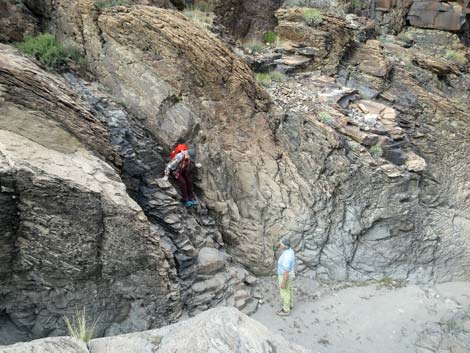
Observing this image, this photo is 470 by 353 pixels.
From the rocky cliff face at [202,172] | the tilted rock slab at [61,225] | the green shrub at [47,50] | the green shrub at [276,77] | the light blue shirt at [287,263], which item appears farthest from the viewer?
the green shrub at [276,77]

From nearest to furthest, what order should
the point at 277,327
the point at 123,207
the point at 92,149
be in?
the point at 123,207 < the point at 92,149 < the point at 277,327

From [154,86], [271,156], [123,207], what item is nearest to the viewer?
[123,207]

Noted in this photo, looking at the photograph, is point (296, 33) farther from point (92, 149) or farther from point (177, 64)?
point (92, 149)

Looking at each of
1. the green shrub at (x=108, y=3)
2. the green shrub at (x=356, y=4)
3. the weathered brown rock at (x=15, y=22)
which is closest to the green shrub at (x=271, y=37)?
the green shrub at (x=356, y=4)

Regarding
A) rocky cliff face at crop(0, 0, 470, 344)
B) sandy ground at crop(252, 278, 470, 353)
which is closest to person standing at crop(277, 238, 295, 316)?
sandy ground at crop(252, 278, 470, 353)

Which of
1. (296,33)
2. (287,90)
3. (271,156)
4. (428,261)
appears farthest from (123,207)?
(296,33)

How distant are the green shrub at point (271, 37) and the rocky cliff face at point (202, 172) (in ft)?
2.35

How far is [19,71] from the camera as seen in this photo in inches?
276

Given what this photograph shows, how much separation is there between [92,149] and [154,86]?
2760 millimetres

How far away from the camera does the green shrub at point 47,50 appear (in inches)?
349

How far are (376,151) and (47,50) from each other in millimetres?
7969

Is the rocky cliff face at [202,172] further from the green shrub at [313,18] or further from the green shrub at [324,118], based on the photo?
the green shrub at [313,18]

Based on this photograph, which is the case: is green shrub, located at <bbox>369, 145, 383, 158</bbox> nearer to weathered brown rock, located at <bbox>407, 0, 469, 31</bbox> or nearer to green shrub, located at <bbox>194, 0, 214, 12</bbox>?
green shrub, located at <bbox>194, 0, 214, 12</bbox>

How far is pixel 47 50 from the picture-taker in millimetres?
8992
